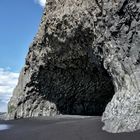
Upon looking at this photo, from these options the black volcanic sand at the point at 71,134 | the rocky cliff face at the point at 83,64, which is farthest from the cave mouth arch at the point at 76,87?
the black volcanic sand at the point at 71,134

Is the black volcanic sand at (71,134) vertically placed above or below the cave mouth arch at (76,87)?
below

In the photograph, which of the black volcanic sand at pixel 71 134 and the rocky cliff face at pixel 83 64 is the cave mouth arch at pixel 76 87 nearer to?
the rocky cliff face at pixel 83 64

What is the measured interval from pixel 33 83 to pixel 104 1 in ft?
36.1

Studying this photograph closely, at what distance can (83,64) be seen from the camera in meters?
25.7

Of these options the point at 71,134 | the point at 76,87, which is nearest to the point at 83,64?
the point at 76,87

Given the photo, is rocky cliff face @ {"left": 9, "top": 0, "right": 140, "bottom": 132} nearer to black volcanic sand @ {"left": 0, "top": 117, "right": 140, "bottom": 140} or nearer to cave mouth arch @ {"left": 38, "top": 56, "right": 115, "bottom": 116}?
cave mouth arch @ {"left": 38, "top": 56, "right": 115, "bottom": 116}

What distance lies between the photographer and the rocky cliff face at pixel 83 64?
15.4 meters

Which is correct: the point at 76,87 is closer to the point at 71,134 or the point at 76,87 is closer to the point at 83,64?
the point at 83,64

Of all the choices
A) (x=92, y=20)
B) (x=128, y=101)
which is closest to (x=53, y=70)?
(x=92, y=20)

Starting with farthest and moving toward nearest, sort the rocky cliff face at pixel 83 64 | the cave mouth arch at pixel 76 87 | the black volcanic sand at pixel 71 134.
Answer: the cave mouth arch at pixel 76 87
the rocky cliff face at pixel 83 64
the black volcanic sand at pixel 71 134

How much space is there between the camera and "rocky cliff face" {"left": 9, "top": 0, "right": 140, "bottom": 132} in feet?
50.4

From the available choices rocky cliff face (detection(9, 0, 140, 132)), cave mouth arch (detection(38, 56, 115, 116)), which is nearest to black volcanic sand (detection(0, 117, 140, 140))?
rocky cliff face (detection(9, 0, 140, 132))

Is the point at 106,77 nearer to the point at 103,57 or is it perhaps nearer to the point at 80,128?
the point at 103,57

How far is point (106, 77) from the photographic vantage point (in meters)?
26.2
